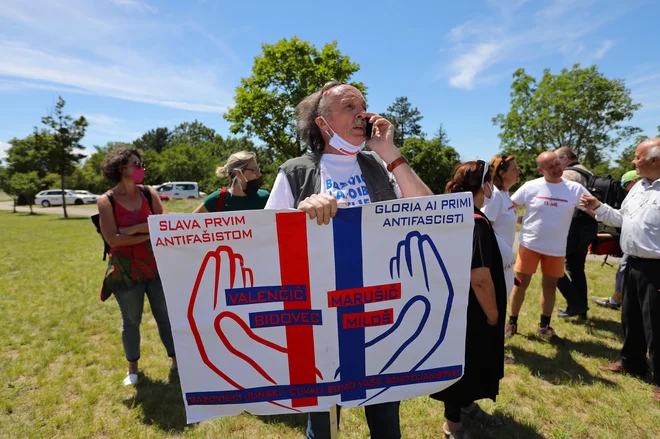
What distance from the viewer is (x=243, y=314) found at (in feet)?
5.56

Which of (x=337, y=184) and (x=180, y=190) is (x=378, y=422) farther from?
(x=180, y=190)

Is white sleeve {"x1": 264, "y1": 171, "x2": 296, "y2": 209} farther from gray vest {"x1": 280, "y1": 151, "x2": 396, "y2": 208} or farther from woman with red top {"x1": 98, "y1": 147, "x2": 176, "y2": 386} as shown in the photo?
woman with red top {"x1": 98, "y1": 147, "x2": 176, "y2": 386}

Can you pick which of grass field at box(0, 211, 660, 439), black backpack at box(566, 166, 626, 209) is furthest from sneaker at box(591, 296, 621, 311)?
black backpack at box(566, 166, 626, 209)

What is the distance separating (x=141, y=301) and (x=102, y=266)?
6276 mm

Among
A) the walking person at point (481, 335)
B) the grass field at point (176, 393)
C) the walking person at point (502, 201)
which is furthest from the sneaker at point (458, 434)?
the walking person at point (502, 201)

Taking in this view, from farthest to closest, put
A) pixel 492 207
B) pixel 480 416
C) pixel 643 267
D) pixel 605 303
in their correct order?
pixel 605 303
pixel 492 207
pixel 643 267
pixel 480 416

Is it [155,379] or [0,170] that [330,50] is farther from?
[0,170]

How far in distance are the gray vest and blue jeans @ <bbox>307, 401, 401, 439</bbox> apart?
3.56ft

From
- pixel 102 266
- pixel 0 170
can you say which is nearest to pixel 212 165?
pixel 0 170

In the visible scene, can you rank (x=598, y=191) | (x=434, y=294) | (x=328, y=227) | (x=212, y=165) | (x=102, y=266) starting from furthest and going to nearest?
(x=212, y=165) < (x=102, y=266) < (x=598, y=191) < (x=434, y=294) < (x=328, y=227)

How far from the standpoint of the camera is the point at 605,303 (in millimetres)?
5371

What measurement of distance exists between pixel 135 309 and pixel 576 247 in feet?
17.3

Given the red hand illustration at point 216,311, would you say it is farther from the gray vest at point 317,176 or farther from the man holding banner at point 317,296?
the gray vest at point 317,176

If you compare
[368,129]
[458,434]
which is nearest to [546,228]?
[458,434]
